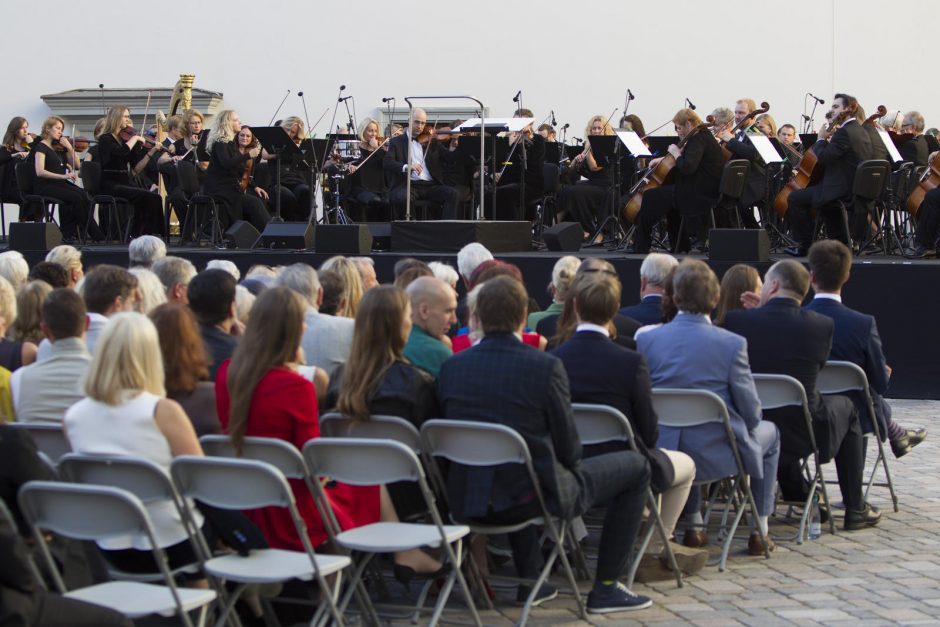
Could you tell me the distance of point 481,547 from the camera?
490cm

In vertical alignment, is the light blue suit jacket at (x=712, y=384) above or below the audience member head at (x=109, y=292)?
below

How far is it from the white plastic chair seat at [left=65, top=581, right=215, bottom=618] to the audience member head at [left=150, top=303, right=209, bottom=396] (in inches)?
30.8

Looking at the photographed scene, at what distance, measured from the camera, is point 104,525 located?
11.8ft

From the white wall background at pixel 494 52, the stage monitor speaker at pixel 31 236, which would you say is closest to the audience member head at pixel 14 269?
the stage monitor speaker at pixel 31 236

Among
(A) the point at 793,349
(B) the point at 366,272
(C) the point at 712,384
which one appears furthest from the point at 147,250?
(A) the point at 793,349

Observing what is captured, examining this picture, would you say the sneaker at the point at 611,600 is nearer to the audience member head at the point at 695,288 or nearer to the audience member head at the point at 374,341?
the audience member head at the point at 374,341

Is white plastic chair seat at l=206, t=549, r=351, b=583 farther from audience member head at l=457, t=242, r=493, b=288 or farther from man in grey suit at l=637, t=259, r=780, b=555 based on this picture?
audience member head at l=457, t=242, r=493, b=288

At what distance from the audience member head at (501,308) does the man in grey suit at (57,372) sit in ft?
4.37

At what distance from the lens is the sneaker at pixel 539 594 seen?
482cm

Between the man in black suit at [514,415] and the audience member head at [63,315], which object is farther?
the audience member head at [63,315]

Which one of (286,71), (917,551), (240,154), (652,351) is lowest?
(917,551)

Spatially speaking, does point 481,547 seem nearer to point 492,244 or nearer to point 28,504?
point 28,504

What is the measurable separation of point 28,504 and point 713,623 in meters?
2.32

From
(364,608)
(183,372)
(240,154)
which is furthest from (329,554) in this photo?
(240,154)
